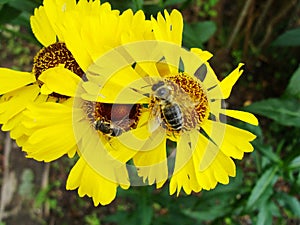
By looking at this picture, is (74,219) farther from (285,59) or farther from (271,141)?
(285,59)

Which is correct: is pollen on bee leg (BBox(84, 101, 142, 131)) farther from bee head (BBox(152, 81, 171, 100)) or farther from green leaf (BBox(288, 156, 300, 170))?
green leaf (BBox(288, 156, 300, 170))

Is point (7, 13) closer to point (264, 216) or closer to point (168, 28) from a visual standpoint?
point (168, 28)

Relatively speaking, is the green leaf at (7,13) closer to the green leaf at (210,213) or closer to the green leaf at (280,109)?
the green leaf at (280,109)

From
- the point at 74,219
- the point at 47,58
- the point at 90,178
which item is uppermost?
the point at 47,58

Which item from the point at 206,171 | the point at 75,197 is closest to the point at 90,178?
the point at 206,171

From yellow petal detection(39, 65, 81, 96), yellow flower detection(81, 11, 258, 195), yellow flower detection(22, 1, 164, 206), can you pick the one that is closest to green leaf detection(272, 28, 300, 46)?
yellow flower detection(81, 11, 258, 195)

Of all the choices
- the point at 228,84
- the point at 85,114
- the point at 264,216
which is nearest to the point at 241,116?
the point at 228,84
